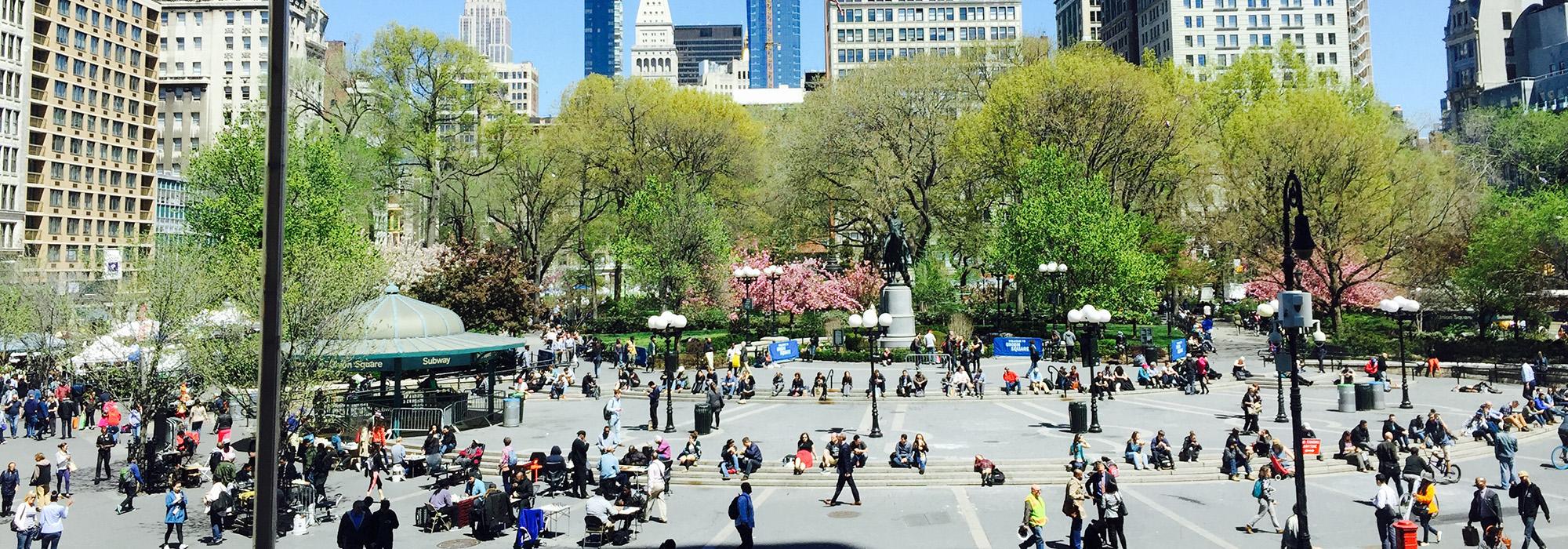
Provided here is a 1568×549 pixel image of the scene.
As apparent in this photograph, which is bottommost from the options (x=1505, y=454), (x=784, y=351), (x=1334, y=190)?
(x=1505, y=454)

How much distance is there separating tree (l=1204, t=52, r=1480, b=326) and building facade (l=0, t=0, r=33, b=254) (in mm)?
73467

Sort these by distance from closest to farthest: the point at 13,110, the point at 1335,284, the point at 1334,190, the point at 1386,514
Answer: the point at 1386,514 < the point at 1334,190 < the point at 1335,284 < the point at 13,110

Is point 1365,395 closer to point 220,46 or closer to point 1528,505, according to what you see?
point 1528,505

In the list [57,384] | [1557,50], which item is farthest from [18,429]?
[1557,50]

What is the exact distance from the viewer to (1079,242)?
44719 millimetres

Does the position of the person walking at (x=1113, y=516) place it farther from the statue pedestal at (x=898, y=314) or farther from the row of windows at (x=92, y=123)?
the row of windows at (x=92, y=123)

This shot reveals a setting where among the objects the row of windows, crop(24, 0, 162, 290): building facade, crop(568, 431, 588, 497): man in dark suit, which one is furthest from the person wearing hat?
the row of windows

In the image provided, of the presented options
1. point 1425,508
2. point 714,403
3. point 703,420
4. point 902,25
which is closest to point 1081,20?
point 902,25

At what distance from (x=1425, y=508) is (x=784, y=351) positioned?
1114 inches

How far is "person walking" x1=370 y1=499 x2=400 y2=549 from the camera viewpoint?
14.2 metres

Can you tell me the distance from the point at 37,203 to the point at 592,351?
5146 cm

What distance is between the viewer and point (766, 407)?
105 feet

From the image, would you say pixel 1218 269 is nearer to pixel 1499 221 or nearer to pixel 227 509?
pixel 1499 221

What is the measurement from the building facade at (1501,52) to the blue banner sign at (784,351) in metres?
87.7
